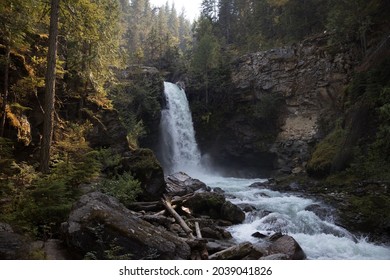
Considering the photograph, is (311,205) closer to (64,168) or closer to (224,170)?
(64,168)

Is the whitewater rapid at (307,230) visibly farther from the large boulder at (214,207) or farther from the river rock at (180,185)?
the river rock at (180,185)

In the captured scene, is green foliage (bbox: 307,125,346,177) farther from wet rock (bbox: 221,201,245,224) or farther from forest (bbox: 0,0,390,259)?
wet rock (bbox: 221,201,245,224)

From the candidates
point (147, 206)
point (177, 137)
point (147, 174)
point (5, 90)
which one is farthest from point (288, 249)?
point (177, 137)

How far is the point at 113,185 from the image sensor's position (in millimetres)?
10805

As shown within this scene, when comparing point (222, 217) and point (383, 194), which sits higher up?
point (383, 194)

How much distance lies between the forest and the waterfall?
A: 105 centimetres

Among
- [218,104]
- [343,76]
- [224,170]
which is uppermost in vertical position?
[343,76]

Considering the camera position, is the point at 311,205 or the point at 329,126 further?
the point at 329,126

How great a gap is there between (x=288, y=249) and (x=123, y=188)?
5.85 m

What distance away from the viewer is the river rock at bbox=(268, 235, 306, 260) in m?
7.73

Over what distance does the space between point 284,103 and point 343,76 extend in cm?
540

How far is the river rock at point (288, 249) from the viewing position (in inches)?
304

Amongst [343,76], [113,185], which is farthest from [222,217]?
[343,76]

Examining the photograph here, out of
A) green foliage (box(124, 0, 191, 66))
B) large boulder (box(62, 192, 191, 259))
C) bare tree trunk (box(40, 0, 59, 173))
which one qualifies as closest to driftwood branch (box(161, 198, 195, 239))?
large boulder (box(62, 192, 191, 259))
